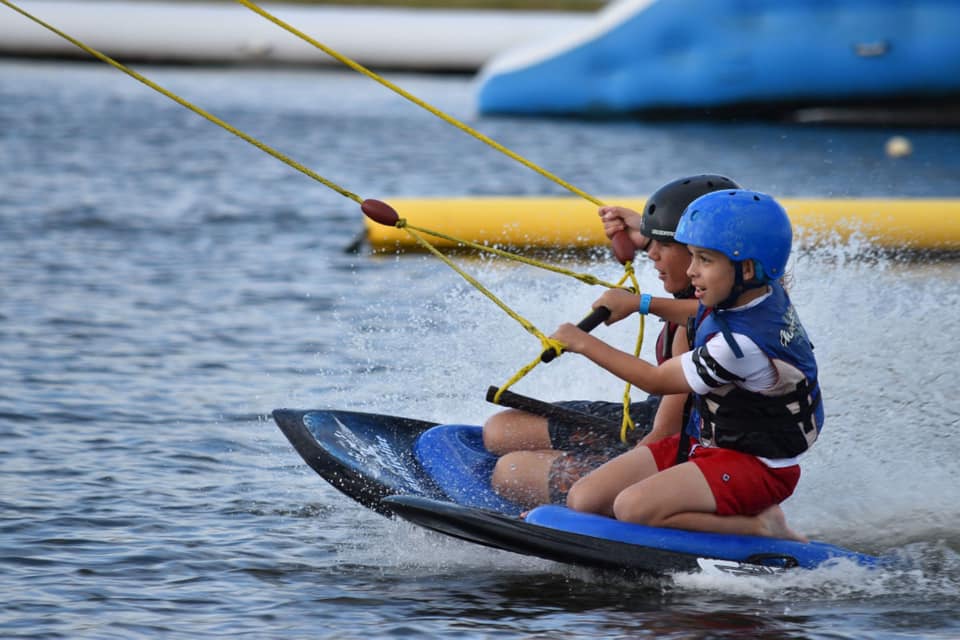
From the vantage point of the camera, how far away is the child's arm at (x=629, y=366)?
4879 millimetres

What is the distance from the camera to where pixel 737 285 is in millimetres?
4793

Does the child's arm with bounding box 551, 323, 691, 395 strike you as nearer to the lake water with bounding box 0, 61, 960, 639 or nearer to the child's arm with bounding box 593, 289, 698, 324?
the child's arm with bounding box 593, 289, 698, 324

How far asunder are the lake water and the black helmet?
3.68 ft

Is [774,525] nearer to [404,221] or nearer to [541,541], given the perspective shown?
[541,541]

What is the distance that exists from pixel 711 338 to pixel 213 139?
16.5 metres

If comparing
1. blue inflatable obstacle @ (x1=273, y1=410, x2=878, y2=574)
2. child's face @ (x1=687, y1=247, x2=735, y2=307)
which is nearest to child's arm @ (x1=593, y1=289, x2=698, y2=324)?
child's face @ (x1=687, y1=247, x2=735, y2=307)

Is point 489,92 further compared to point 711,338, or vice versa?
point 489,92

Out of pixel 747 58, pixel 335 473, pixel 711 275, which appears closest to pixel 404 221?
pixel 335 473

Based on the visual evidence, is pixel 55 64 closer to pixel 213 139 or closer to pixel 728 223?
pixel 213 139

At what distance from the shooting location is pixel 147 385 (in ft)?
26.5

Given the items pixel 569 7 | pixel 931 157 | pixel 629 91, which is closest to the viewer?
pixel 931 157

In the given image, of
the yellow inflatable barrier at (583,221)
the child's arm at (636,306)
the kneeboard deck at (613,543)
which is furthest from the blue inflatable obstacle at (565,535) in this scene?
the yellow inflatable barrier at (583,221)

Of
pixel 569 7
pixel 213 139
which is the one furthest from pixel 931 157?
pixel 569 7

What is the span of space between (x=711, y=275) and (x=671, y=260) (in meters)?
0.40
